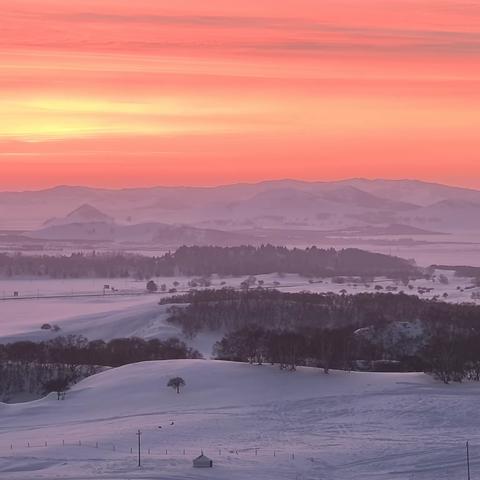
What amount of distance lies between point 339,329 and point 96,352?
1382 cm

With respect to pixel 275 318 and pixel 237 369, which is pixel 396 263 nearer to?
pixel 275 318

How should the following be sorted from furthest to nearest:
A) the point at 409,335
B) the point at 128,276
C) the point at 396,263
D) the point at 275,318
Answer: the point at 396,263, the point at 128,276, the point at 275,318, the point at 409,335

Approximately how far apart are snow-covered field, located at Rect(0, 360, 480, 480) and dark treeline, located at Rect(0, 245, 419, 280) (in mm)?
88632

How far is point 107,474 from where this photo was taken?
95.6ft

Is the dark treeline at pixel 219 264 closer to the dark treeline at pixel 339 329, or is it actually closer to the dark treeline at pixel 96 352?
the dark treeline at pixel 339 329

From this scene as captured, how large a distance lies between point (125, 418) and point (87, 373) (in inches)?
567

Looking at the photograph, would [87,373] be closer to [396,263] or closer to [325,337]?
[325,337]

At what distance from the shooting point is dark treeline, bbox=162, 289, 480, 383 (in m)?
49.3

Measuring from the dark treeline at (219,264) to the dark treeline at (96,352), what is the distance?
71.3 m

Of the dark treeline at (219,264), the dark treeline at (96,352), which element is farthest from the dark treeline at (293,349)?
the dark treeline at (219,264)

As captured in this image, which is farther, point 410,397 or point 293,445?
point 410,397

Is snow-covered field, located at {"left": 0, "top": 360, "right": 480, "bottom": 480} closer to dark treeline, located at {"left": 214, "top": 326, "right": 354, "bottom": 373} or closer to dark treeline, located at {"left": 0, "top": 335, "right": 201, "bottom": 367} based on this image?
dark treeline, located at {"left": 214, "top": 326, "right": 354, "bottom": 373}

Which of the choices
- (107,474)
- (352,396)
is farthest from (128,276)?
(107,474)

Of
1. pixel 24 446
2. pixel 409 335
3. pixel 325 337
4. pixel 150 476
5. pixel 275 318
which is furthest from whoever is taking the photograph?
pixel 275 318
